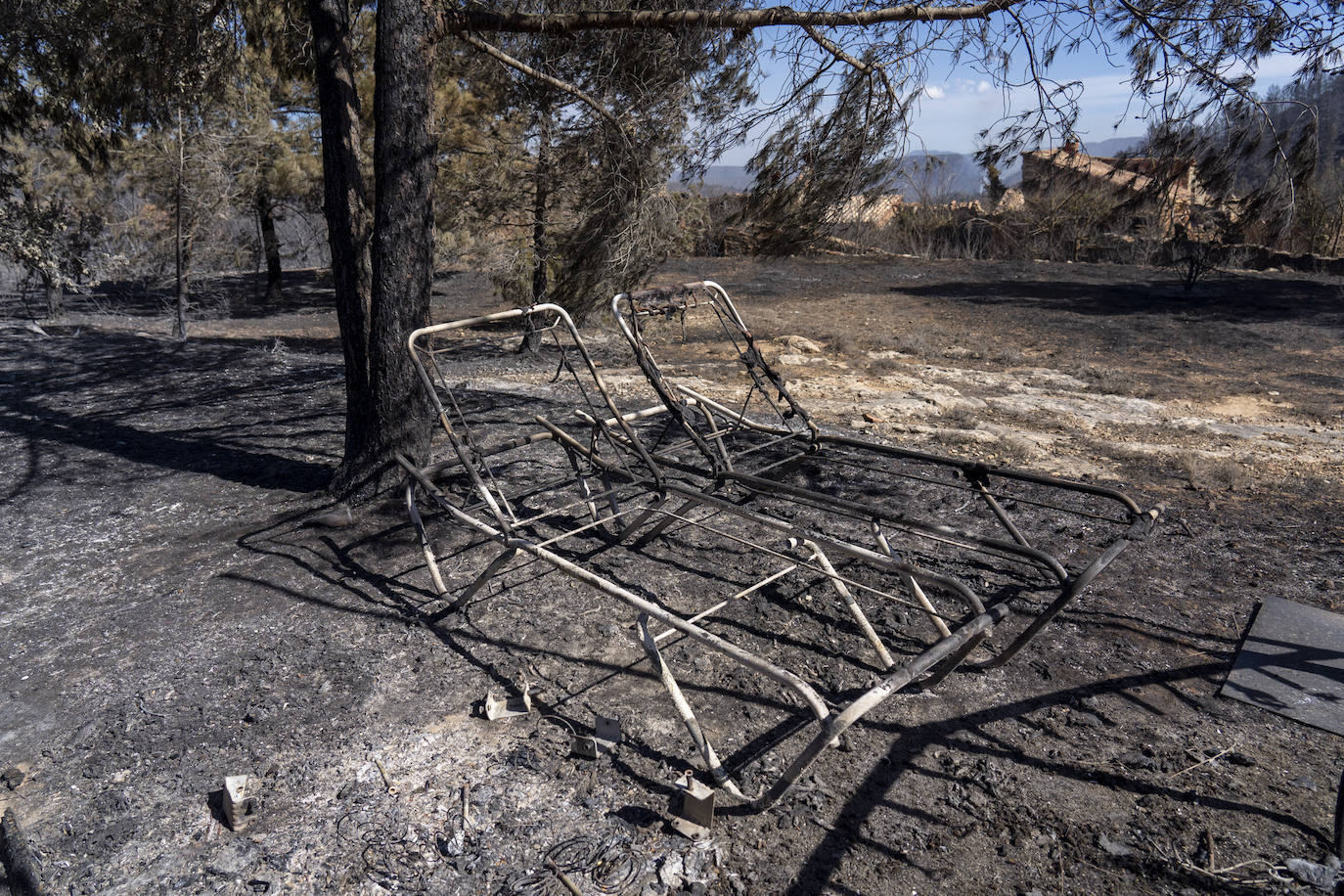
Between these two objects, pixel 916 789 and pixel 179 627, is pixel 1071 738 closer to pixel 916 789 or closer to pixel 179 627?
pixel 916 789

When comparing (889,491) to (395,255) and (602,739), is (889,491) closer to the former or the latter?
(602,739)

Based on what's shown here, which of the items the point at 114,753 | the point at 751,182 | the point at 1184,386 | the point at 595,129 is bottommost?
the point at 114,753

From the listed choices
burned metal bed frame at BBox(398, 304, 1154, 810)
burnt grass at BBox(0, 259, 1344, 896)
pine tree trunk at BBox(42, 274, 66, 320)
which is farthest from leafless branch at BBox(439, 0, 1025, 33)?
pine tree trunk at BBox(42, 274, 66, 320)

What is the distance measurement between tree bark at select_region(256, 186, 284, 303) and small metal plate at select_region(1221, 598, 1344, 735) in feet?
48.4

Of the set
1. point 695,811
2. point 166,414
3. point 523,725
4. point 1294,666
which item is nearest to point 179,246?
point 166,414

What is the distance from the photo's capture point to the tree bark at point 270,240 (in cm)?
1475

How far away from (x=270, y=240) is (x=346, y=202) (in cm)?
1378

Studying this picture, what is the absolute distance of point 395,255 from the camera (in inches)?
197

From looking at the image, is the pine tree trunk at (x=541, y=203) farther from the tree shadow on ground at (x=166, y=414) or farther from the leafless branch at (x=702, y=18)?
the tree shadow on ground at (x=166, y=414)

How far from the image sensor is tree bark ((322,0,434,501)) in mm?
4891

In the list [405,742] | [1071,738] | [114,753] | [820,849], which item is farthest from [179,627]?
[1071,738]

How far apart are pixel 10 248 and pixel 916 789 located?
11.0 m

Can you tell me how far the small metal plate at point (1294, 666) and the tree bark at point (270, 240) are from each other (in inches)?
581

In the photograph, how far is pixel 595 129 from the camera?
20.6 ft
